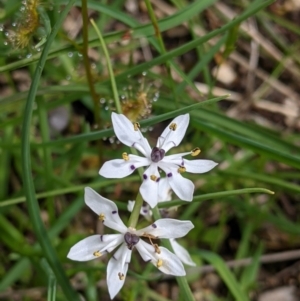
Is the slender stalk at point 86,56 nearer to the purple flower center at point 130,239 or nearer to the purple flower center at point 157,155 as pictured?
the purple flower center at point 157,155

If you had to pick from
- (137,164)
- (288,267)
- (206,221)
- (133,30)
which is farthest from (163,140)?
(288,267)

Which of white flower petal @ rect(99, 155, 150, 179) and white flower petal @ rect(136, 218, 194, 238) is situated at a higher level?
white flower petal @ rect(99, 155, 150, 179)

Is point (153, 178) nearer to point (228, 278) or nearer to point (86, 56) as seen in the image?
point (86, 56)

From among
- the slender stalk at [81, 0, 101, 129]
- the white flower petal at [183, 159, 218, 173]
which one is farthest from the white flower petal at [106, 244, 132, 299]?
the slender stalk at [81, 0, 101, 129]

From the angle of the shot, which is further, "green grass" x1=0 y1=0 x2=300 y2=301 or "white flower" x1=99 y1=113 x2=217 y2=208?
"green grass" x1=0 y1=0 x2=300 y2=301

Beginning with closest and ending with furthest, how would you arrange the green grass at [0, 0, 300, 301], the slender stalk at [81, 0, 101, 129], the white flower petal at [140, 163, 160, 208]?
the white flower petal at [140, 163, 160, 208] < the slender stalk at [81, 0, 101, 129] < the green grass at [0, 0, 300, 301]

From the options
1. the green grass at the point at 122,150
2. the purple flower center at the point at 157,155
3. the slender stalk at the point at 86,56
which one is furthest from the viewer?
the green grass at the point at 122,150

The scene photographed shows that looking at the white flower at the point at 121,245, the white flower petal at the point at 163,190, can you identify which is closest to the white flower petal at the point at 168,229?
the white flower at the point at 121,245

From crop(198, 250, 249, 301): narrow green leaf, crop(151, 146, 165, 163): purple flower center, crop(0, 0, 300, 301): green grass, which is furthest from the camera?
crop(198, 250, 249, 301): narrow green leaf

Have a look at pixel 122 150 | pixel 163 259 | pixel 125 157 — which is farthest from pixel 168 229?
pixel 122 150

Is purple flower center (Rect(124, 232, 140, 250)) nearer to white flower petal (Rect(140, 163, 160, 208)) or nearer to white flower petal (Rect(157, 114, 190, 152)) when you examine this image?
white flower petal (Rect(140, 163, 160, 208))
